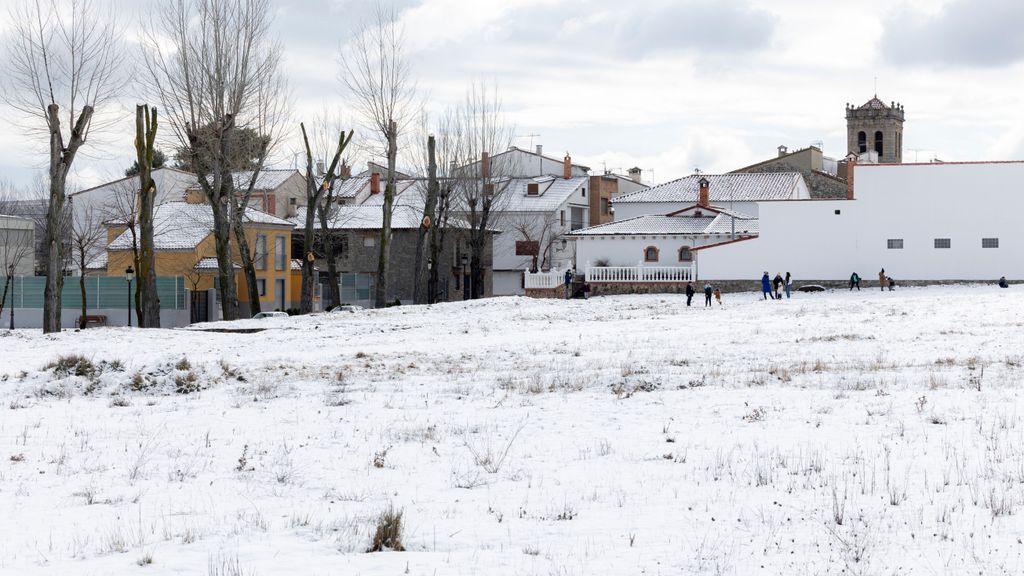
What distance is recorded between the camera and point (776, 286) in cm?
5391

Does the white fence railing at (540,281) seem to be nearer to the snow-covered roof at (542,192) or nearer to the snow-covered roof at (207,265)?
the snow-covered roof at (207,265)

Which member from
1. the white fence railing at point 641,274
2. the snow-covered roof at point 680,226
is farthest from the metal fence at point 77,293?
the snow-covered roof at point 680,226

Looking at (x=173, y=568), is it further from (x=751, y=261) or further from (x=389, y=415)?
(x=751, y=261)

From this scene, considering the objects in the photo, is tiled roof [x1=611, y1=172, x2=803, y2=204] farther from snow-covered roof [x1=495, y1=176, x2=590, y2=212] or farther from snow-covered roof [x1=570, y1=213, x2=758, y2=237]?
snow-covered roof [x1=570, y1=213, x2=758, y2=237]

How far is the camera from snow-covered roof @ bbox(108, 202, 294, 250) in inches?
2414

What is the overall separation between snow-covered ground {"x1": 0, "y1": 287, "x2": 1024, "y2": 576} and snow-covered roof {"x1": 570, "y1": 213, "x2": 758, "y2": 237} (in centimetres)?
4277

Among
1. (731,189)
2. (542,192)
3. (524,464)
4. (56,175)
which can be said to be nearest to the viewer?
(524,464)

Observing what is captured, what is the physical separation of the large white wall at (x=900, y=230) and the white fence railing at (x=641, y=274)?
1097mm

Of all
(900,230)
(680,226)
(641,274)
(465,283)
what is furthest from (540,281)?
(900,230)

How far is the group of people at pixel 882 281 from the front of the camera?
5803 centimetres

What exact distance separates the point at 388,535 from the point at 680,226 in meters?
61.6

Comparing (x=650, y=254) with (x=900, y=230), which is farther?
(x=650, y=254)

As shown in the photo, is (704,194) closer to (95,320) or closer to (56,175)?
(95,320)

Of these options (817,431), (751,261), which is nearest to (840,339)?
(817,431)
